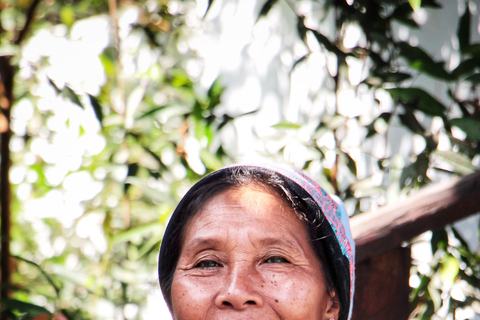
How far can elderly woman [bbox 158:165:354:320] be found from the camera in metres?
1.20

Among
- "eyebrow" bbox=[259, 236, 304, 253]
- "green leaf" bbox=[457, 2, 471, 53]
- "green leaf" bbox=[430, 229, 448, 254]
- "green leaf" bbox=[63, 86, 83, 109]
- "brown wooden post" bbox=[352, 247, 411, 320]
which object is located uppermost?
"green leaf" bbox=[457, 2, 471, 53]

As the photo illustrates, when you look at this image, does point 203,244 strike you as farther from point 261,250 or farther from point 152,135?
point 152,135

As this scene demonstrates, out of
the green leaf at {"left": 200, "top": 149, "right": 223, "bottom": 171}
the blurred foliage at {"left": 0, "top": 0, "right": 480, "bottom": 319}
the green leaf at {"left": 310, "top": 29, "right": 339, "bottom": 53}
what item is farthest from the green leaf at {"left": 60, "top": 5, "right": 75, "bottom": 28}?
the green leaf at {"left": 310, "top": 29, "right": 339, "bottom": 53}

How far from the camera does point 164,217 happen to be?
2.27 meters

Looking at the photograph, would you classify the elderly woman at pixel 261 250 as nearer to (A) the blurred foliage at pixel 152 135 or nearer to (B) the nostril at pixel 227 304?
(B) the nostril at pixel 227 304

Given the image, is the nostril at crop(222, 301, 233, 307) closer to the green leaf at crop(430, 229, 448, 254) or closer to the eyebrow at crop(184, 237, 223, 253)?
the eyebrow at crop(184, 237, 223, 253)

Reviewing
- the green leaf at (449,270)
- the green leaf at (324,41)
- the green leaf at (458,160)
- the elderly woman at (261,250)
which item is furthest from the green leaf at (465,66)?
the elderly woman at (261,250)

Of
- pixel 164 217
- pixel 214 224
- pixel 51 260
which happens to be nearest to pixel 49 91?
pixel 51 260

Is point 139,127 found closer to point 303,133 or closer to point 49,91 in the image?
point 303,133

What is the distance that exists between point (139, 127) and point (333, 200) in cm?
129

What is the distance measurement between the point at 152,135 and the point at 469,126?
134 centimetres

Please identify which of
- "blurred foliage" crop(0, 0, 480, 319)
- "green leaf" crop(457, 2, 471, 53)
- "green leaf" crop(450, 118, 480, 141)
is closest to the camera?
"green leaf" crop(450, 118, 480, 141)

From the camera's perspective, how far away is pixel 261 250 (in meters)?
1.25

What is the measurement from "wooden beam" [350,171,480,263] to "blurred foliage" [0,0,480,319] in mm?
339
